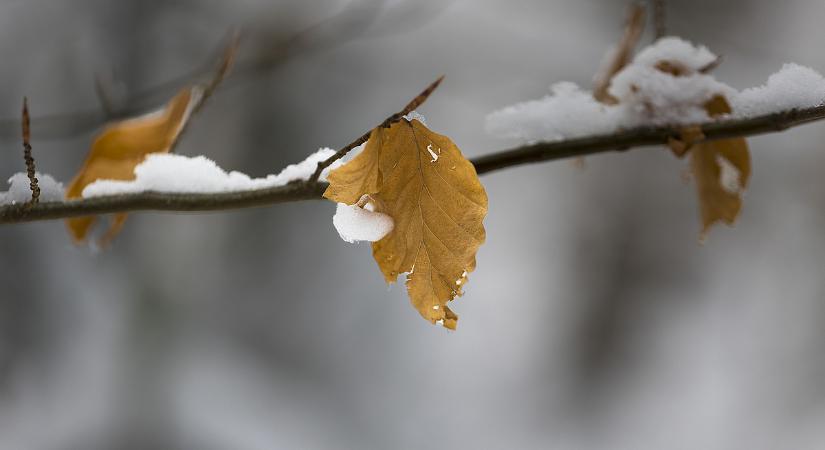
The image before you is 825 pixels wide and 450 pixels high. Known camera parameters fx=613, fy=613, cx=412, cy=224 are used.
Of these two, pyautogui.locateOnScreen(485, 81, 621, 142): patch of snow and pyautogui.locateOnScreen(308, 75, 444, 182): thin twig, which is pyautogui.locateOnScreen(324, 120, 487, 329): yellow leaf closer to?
pyautogui.locateOnScreen(308, 75, 444, 182): thin twig

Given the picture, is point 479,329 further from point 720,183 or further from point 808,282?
point 720,183

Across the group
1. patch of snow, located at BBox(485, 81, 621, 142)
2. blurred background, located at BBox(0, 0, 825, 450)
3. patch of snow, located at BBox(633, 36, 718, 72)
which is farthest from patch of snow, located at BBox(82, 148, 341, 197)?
blurred background, located at BBox(0, 0, 825, 450)

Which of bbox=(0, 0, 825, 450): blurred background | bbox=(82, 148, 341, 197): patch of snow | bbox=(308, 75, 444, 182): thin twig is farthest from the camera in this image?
bbox=(0, 0, 825, 450): blurred background

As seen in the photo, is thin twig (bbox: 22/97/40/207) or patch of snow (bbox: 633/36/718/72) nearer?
thin twig (bbox: 22/97/40/207)

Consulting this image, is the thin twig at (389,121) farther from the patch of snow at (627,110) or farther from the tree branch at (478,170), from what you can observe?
the patch of snow at (627,110)

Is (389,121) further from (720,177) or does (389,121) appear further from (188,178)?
(720,177)

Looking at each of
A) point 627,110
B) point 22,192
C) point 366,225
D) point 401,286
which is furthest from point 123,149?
point 401,286
